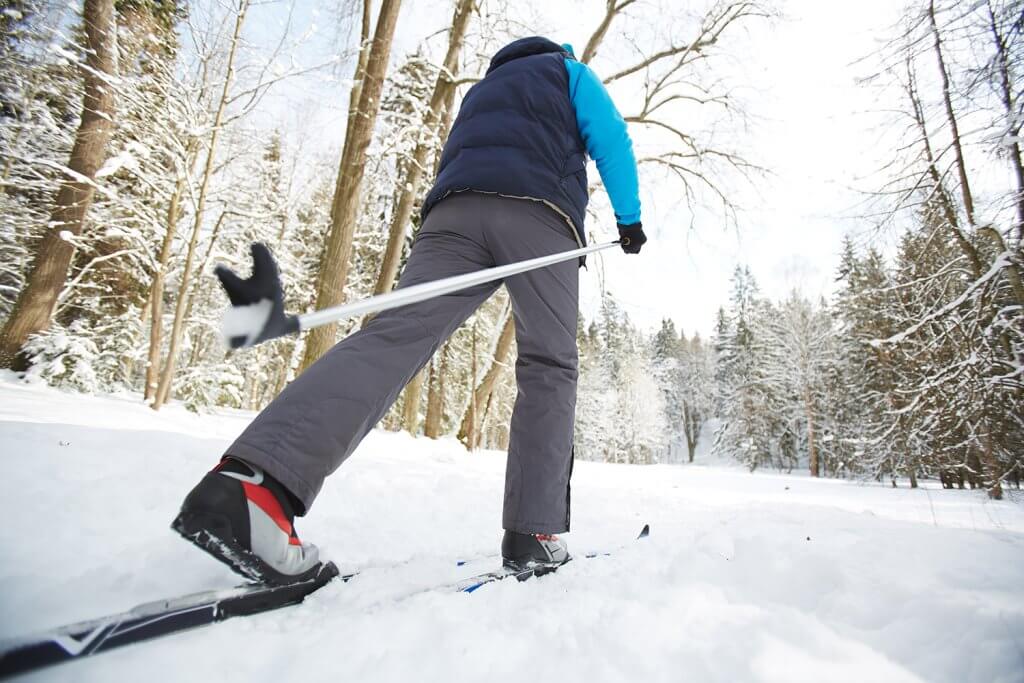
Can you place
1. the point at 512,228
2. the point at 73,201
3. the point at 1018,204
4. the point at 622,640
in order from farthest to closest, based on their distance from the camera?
the point at 73,201, the point at 1018,204, the point at 512,228, the point at 622,640

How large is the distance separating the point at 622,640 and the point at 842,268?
1095 inches

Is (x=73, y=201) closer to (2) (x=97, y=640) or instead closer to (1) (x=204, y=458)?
(1) (x=204, y=458)

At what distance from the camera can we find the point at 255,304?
83cm

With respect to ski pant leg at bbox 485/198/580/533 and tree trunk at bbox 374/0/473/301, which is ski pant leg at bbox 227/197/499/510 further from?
tree trunk at bbox 374/0/473/301

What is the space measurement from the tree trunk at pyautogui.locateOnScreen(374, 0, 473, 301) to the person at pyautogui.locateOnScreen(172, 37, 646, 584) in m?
4.84

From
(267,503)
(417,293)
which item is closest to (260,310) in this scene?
(417,293)

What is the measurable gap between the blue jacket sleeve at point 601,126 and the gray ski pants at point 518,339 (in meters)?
0.32

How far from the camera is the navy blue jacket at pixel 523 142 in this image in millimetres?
1536

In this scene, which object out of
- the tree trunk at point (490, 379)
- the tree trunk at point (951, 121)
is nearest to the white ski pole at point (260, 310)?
the tree trunk at point (951, 121)

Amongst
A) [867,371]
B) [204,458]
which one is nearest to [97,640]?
[204,458]

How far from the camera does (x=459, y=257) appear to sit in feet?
5.09

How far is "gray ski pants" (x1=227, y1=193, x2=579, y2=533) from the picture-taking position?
4.01 feet

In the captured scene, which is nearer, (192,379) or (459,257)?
(459,257)

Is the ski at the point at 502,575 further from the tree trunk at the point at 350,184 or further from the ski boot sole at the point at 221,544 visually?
the tree trunk at the point at 350,184
